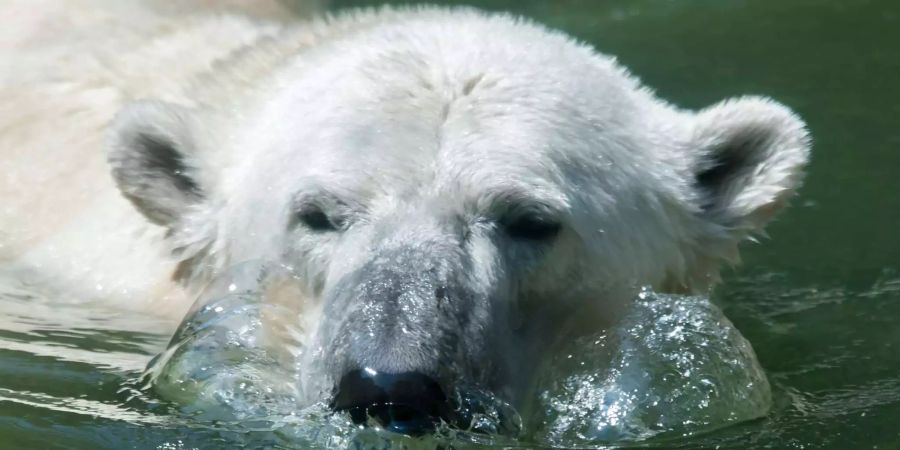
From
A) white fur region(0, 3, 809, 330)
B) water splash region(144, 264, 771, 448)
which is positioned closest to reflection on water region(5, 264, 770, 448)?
water splash region(144, 264, 771, 448)

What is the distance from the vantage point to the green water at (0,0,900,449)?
2.97 metres

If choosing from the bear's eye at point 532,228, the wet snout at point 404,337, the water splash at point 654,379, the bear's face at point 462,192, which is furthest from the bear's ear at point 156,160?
the water splash at point 654,379

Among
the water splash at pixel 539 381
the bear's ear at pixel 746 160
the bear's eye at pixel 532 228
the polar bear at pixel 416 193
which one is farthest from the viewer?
the bear's ear at pixel 746 160

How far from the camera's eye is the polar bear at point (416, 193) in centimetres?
296

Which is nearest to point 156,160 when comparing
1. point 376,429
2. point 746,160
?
point 376,429

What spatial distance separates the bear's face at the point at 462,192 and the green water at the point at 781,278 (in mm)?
359

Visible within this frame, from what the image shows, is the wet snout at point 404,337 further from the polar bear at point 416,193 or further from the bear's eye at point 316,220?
the bear's eye at point 316,220

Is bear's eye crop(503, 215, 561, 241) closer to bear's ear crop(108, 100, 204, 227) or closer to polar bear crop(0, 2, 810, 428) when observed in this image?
polar bear crop(0, 2, 810, 428)

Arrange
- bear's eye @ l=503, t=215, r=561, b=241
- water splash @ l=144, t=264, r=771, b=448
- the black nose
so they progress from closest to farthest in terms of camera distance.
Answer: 1. the black nose
2. water splash @ l=144, t=264, r=771, b=448
3. bear's eye @ l=503, t=215, r=561, b=241

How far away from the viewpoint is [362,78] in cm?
342

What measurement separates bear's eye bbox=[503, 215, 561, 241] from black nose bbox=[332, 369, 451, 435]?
0.60 meters

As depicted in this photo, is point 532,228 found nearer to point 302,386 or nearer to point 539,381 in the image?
point 539,381

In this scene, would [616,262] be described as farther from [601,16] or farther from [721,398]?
[601,16]

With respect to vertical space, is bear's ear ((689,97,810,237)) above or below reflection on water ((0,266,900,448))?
above
